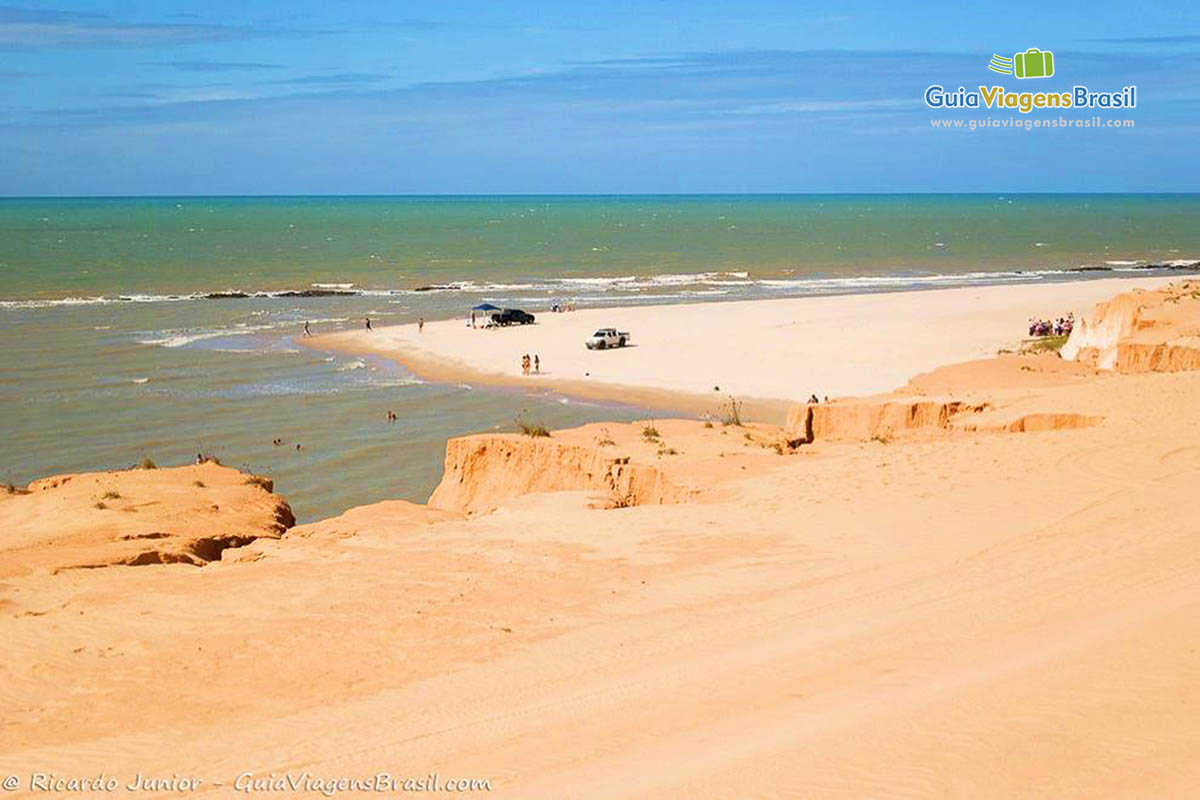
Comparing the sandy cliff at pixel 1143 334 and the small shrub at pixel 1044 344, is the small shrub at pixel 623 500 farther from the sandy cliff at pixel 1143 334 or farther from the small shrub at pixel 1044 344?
the small shrub at pixel 1044 344

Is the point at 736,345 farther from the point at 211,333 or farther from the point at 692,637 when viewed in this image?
the point at 692,637

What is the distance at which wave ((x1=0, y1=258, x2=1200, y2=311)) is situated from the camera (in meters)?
72.2

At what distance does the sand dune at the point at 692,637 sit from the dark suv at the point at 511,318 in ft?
119

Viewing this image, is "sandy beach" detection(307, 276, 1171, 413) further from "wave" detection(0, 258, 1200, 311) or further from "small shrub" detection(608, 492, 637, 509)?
"small shrub" detection(608, 492, 637, 509)

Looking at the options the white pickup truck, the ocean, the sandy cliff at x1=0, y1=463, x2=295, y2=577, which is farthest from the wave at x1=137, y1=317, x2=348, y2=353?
the sandy cliff at x1=0, y1=463, x2=295, y2=577

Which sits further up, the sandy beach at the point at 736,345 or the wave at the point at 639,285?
the wave at the point at 639,285

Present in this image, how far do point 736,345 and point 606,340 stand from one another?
4.88 metres

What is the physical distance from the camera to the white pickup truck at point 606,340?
48.4m

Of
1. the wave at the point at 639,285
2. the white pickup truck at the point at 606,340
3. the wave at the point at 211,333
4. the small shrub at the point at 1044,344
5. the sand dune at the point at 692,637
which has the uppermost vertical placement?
the wave at the point at 639,285

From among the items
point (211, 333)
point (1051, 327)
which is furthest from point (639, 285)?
point (1051, 327)

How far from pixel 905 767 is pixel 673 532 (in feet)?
26.3

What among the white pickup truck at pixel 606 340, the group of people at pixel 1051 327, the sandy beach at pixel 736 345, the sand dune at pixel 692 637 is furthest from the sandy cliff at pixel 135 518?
the group of people at pixel 1051 327

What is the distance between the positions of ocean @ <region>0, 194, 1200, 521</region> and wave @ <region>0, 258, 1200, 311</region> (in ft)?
0.90

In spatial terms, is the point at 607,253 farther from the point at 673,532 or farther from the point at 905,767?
the point at 905,767
